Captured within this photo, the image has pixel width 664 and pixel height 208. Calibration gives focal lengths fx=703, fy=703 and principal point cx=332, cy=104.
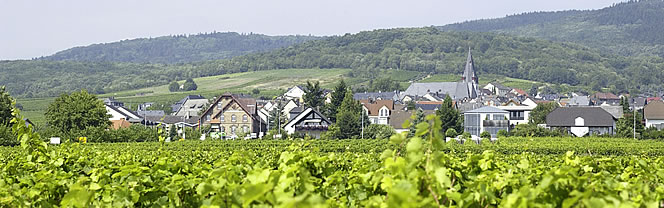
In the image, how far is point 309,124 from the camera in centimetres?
7194

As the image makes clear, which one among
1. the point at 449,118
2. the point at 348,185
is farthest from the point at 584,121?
the point at 348,185

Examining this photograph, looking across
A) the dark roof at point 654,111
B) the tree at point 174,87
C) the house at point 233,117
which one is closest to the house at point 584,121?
the dark roof at point 654,111

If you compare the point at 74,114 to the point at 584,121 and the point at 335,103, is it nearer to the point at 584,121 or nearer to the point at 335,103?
the point at 335,103

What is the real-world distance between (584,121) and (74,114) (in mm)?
50253

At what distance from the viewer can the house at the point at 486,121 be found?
7669 centimetres

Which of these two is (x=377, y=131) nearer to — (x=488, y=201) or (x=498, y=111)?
(x=498, y=111)

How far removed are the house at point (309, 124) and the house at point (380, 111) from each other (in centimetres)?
1690

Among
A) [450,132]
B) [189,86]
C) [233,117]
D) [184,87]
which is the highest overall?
[189,86]

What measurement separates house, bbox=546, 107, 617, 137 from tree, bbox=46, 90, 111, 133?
46.0 metres

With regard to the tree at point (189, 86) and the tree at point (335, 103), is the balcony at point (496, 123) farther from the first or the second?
the tree at point (189, 86)

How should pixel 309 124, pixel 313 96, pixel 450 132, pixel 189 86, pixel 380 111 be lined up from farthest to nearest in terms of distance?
pixel 189 86 < pixel 380 111 < pixel 313 96 < pixel 309 124 < pixel 450 132

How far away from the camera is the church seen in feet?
503

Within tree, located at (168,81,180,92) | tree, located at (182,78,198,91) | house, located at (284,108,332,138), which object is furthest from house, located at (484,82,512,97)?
house, located at (284,108,332,138)

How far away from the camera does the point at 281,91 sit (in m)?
177
